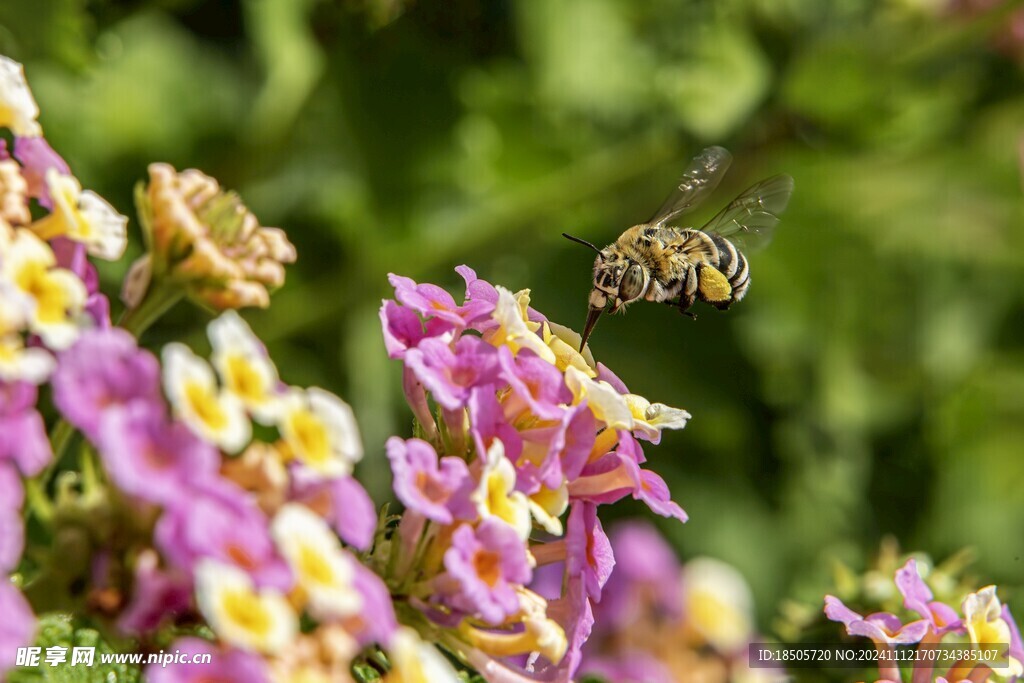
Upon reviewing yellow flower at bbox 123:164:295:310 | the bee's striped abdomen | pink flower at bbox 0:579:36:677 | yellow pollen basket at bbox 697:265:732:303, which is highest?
the bee's striped abdomen

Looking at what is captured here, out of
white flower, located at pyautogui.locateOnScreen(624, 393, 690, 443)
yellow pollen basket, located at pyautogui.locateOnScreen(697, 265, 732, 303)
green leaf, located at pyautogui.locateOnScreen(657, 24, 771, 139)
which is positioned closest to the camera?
white flower, located at pyautogui.locateOnScreen(624, 393, 690, 443)

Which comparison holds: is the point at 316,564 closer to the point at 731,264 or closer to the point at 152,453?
the point at 152,453

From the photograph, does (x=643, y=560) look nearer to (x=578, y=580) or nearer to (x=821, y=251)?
(x=821, y=251)

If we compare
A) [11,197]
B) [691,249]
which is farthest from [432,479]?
[691,249]

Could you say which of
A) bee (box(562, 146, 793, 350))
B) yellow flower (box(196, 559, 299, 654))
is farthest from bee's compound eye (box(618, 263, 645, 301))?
yellow flower (box(196, 559, 299, 654))

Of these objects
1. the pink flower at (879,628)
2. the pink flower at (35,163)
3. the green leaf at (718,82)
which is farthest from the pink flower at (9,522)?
the green leaf at (718,82)

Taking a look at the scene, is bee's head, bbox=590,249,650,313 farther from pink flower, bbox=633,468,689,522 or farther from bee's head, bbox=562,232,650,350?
pink flower, bbox=633,468,689,522

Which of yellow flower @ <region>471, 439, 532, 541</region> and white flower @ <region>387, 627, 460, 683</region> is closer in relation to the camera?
white flower @ <region>387, 627, 460, 683</region>
